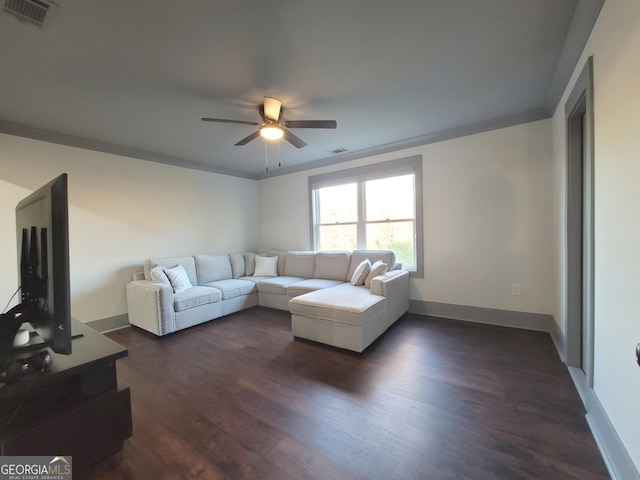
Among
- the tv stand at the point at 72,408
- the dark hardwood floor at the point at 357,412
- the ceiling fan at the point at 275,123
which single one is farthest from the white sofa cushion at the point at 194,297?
the ceiling fan at the point at 275,123

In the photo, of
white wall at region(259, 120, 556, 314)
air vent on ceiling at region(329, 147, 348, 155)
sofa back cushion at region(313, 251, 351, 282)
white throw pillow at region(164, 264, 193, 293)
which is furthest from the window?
white throw pillow at region(164, 264, 193, 293)

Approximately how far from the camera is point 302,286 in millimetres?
3887

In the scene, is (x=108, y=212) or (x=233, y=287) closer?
(x=108, y=212)

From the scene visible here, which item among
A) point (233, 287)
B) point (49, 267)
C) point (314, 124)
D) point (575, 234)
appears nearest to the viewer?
point (49, 267)

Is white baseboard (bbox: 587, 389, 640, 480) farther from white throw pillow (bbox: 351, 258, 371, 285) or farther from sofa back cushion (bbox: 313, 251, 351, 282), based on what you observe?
sofa back cushion (bbox: 313, 251, 351, 282)

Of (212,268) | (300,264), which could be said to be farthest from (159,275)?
(300,264)

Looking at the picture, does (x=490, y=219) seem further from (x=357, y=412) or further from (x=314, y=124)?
(x=357, y=412)

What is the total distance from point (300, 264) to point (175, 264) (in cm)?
199

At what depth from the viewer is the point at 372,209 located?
4.39 meters

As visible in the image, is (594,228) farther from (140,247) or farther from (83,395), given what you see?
(140,247)

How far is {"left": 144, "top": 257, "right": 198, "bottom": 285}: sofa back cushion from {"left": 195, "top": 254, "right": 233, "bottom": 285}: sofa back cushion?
9cm

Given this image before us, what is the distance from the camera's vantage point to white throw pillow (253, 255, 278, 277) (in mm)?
4855

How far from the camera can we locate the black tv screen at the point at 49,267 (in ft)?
3.25

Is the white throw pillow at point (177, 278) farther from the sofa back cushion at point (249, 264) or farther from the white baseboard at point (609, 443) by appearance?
the white baseboard at point (609, 443)
